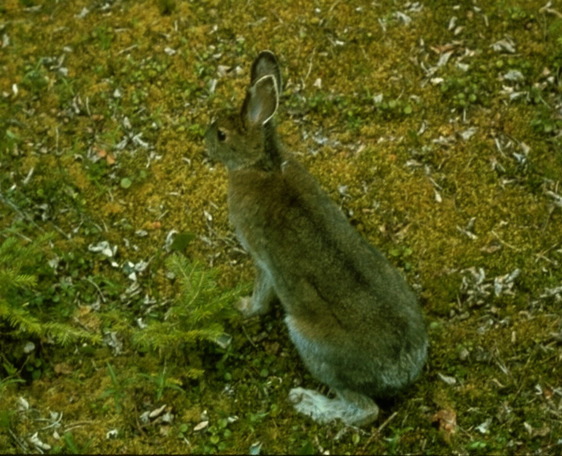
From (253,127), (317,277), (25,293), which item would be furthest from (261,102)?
(25,293)

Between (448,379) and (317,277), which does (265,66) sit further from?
(448,379)

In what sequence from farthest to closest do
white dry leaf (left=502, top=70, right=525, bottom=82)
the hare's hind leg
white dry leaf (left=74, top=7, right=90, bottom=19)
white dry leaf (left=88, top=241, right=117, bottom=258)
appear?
white dry leaf (left=74, top=7, right=90, bottom=19)
white dry leaf (left=502, top=70, right=525, bottom=82)
white dry leaf (left=88, top=241, right=117, bottom=258)
the hare's hind leg

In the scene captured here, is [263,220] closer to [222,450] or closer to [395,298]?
[395,298]

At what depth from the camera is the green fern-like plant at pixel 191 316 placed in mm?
7113

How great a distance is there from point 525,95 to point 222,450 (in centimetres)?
503

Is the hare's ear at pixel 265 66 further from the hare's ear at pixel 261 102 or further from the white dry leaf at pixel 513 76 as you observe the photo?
the white dry leaf at pixel 513 76

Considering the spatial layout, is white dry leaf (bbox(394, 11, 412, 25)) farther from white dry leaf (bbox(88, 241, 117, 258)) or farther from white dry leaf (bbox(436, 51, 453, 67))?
white dry leaf (bbox(88, 241, 117, 258))

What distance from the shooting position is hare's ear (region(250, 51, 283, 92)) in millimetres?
7723

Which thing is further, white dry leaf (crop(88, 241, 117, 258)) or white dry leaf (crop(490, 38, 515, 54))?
white dry leaf (crop(490, 38, 515, 54))

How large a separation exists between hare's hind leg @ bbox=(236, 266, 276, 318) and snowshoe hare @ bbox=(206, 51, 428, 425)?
0.04ft

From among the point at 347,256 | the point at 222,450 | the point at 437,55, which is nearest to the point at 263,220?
the point at 347,256

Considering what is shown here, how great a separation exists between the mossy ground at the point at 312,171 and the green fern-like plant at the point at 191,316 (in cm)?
27

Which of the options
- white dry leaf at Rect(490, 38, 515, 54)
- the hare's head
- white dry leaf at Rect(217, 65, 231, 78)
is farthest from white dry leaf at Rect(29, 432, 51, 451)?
white dry leaf at Rect(490, 38, 515, 54)

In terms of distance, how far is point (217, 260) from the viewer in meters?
8.44
